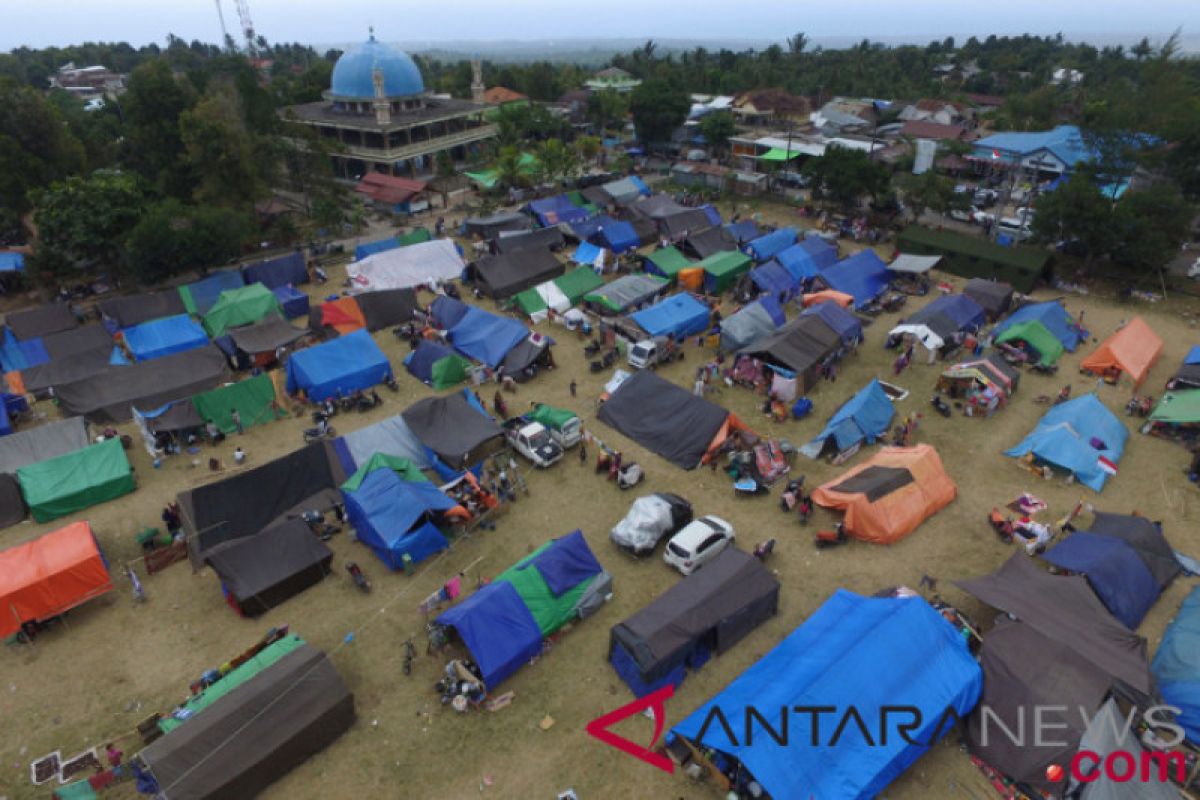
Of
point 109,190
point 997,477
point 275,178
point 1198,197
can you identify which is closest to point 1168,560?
point 997,477

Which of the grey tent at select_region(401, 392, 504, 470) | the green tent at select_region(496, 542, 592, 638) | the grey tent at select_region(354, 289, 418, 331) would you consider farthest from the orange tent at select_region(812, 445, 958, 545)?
the grey tent at select_region(354, 289, 418, 331)

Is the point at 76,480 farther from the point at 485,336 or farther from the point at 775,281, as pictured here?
the point at 775,281

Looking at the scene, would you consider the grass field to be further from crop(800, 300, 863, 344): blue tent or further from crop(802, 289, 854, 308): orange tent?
crop(802, 289, 854, 308): orange tent

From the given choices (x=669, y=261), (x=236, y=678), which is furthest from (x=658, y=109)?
(x=236, y=678)

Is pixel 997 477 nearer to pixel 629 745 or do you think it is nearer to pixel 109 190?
pixel 629 745

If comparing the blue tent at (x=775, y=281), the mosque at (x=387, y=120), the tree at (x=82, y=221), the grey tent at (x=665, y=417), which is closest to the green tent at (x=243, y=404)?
the grey tent at (x=665, y=417)

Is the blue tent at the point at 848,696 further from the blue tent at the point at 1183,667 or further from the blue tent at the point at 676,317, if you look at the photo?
the blue tent at the point at 676,317
